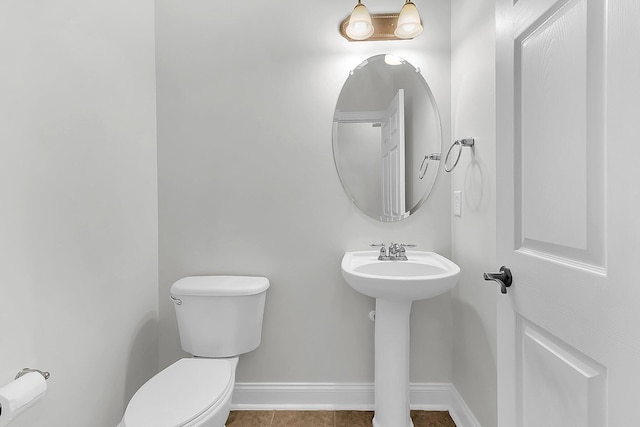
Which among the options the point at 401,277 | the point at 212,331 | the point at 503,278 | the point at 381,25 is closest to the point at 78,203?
the point at 212,331

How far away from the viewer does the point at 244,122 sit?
1884mm

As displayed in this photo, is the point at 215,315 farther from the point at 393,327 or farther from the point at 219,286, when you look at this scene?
the point at 393,327

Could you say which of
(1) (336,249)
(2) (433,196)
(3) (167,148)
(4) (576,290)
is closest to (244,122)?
(3) (167,148)

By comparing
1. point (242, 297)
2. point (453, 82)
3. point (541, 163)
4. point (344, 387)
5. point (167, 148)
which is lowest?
point (344, 387)

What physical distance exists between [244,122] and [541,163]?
1481 millimetres

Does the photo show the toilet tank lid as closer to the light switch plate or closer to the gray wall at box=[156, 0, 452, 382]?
the gray wall at box=[156, 0, 452, 382]

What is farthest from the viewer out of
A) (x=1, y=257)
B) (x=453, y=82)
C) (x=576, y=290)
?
A: (x=453, y=82)

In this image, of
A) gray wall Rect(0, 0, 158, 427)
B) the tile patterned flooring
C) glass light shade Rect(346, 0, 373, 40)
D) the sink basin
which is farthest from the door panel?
gray wall Rect(0, 0, 158, 427)

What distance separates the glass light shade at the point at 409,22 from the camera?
1.69m

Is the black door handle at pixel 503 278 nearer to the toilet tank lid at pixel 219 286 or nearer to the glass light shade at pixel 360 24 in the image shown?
the toilet tank lid at pixel 219 286

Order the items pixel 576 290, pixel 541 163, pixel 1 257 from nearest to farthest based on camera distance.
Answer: pixel 576 290
pixel 541 163
pixel 1 257

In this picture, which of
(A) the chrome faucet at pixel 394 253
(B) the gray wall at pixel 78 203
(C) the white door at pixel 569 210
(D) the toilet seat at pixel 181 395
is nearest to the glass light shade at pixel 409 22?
(C) the white door at pixel 569 210

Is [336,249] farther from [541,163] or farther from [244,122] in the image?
[541,163]

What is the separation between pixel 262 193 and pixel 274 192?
Result: 0.22 ft
